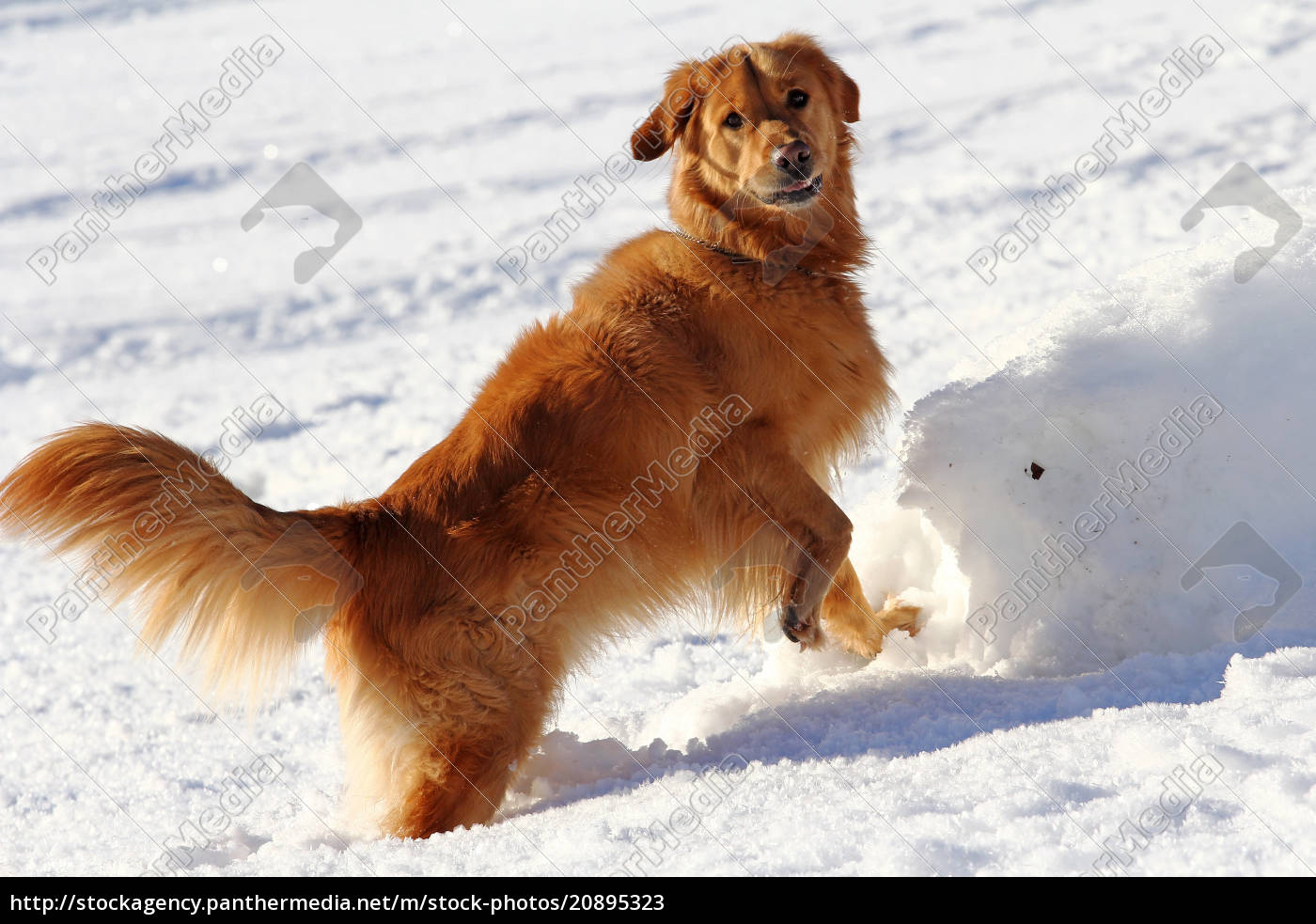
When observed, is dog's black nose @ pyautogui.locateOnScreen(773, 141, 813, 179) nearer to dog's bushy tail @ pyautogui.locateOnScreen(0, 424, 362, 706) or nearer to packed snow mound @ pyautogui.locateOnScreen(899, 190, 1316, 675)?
packed snow mound @ pyautogui.locateOnScreen(899, 190, 1316, 675)

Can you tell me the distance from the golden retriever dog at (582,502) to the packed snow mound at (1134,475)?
1.07 ft

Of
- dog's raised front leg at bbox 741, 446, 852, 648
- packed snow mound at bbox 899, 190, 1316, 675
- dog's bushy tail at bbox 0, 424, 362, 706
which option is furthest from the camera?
dog's raised front leg at bbox 741, 446, 852, 648

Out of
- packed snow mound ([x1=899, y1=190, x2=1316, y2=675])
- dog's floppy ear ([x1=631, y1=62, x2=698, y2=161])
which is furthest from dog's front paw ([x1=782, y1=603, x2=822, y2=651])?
dog's floppy ear ([x1=631, y1=62, x2=698, y2=161])

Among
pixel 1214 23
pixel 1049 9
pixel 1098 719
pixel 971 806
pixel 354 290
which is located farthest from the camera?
pixel 1049 9

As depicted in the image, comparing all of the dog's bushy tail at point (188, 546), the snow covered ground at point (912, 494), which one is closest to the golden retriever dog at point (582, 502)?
the dog's bushy tail at point (188, 546)

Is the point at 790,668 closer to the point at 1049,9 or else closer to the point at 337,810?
the point at 337,810

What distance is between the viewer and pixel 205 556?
2723mm

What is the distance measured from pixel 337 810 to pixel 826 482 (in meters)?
1.78

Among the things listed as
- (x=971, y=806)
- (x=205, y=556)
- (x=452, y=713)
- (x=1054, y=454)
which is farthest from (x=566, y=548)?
(x=1054, y=454)

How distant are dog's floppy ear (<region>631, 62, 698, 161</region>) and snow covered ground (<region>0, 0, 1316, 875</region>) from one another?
16 cm

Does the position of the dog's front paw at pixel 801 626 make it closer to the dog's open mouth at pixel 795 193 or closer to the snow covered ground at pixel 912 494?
the snow covered ground at pixel 912 494

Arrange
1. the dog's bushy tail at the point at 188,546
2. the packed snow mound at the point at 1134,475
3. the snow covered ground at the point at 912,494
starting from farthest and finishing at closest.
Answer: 1. the packed snow mound at the point at 1134,475
2. the dog's bushy tail at the point at 188,546
3. the snow covered ground at the point at 912,494

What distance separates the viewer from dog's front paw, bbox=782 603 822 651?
129 inches

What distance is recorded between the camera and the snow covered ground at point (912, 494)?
2.26 metres
